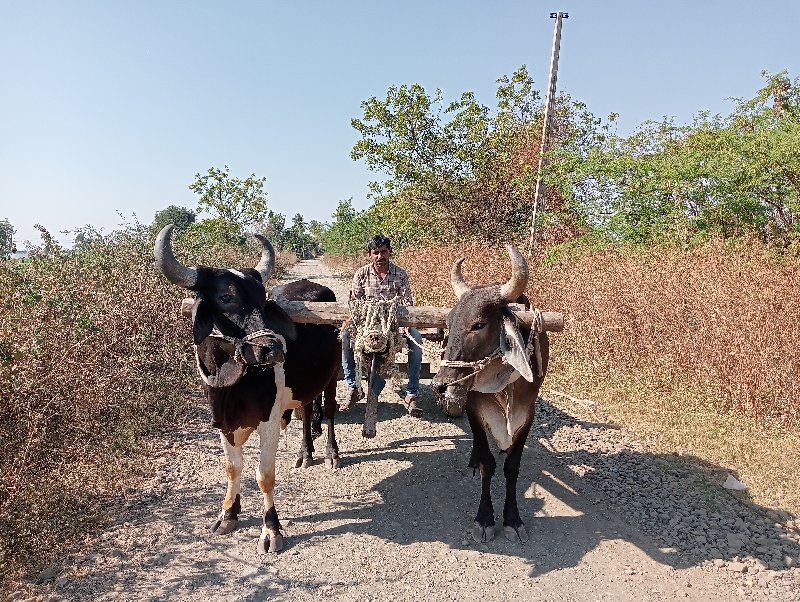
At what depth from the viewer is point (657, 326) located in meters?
6.98

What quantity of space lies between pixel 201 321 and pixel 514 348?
202 cm

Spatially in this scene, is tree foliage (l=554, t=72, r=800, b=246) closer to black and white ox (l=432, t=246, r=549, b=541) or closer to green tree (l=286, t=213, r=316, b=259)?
black and white ox (l=432, t=246, r=549, b=541)

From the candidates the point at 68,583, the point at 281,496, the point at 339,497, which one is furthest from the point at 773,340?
the point at 68,583

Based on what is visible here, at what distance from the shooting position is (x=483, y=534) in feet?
12.6

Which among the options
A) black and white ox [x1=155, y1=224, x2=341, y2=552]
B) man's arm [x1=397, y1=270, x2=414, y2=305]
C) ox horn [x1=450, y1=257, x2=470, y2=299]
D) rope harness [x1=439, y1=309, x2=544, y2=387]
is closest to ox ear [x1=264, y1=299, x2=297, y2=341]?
black and white ox [x1=155, y1=224, x2=341, y2=552]

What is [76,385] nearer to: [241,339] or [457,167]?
[241,339]

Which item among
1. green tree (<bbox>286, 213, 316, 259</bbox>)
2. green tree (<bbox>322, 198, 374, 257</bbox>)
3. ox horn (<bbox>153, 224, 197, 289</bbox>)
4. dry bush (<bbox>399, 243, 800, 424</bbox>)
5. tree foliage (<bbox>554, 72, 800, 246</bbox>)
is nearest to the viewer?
ox horn (<bbox>153, 224, 197, 289</bbox>)

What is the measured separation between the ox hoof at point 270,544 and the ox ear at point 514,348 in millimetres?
1940

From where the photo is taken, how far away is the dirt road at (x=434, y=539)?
10.9ft

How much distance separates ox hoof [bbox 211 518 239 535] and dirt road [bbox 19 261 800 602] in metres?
0.10

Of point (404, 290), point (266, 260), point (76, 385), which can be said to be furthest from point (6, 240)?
point (404, 290)

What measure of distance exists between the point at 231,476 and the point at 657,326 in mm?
5464

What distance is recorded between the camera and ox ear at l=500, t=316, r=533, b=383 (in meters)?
3.56

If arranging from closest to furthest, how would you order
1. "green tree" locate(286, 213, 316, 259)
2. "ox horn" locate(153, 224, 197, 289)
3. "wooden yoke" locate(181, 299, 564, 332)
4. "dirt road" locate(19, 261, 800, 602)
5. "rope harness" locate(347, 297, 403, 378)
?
"dirt road" locate(19, 261, 800, 602), "ox horn" locate(153, 224, 197, 289), "rope harness" locate(347, 297, 403, 378), "wooden yoke" locate(181, 299, 564, 332), "green tree" locate(286, 213, 316, 259)
